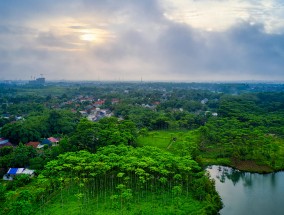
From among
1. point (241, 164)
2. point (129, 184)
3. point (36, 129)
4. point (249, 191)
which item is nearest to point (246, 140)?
point (241, 164)

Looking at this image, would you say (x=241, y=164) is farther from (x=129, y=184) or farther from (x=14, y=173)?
(x=14, y=173)

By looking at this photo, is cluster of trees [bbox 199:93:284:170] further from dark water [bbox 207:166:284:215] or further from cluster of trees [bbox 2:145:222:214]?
cluster of trees [bbox 2:145:222:214]

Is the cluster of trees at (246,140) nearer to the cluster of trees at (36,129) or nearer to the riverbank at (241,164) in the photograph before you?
the riverbank at (241,164)

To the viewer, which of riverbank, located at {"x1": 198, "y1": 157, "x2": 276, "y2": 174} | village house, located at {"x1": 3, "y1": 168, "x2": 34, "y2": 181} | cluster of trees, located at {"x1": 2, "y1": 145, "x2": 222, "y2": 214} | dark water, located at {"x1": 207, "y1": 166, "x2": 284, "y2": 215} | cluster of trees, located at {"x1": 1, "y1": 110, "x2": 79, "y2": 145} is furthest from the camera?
cluster of trees, located at {"x1": 1, "y1": 110, "x2": 79, "y2": 145}

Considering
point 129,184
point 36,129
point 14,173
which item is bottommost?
point 14,173

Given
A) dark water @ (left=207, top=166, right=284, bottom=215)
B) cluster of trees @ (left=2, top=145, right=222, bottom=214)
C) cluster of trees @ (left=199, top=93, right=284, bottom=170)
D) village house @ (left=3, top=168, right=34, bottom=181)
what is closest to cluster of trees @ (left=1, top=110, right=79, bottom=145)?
village house @ (left=3, top=168, right=34, bottom=181)

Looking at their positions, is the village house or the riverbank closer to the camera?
the village house

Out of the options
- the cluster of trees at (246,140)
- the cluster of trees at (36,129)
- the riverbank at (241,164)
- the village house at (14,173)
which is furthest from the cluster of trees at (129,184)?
the cluster of trees at (36,129)

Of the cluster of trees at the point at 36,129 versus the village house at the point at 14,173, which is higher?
the cluster of trees at the point at 36,129

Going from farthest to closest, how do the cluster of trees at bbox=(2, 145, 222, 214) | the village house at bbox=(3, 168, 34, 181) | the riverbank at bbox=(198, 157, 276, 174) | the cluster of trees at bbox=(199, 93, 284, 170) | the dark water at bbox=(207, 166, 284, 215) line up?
the cluster of trees at bbox=(199, 93, 284, 170), the riverbank at bbox=(198, 157, 276, 174), the village house at bbox=(3, 168, 34, 181), the dark water at bbox=(207, 166, 284, 215), the cluster of trees at bbox=(2, 145, 222, 214)

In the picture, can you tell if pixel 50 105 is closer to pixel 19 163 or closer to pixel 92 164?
pixel 19 163
